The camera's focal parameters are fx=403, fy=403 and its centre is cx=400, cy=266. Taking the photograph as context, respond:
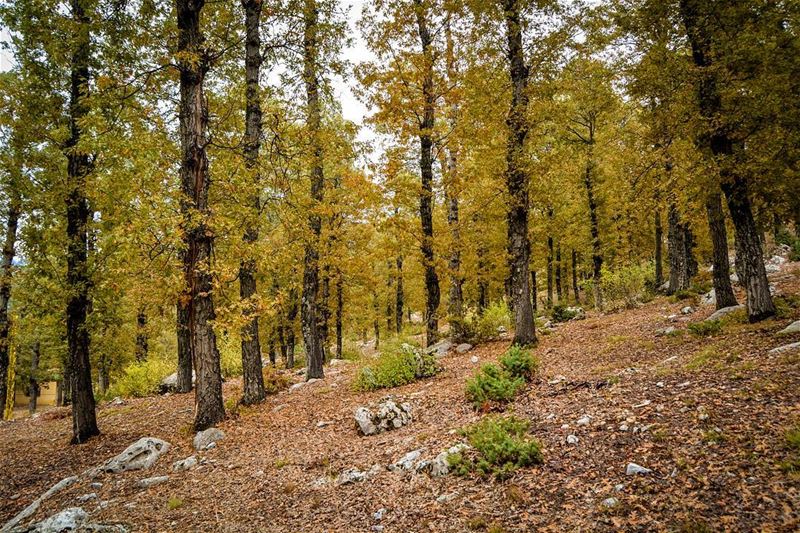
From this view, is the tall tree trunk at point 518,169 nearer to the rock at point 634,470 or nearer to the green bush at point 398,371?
the green bush at point 398,371

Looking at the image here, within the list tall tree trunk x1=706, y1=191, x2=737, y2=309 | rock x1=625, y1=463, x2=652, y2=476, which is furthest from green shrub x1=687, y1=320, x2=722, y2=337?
rock x1=625, y1=463, x2=652, y2=476

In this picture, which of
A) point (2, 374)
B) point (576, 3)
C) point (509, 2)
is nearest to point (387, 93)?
point (509, 2)

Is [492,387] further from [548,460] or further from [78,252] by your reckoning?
[78,252]

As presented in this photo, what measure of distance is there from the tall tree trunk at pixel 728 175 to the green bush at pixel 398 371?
7.39 meters

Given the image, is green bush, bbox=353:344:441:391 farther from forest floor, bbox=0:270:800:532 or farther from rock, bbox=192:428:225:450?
rock, bbox=192:428:225:450

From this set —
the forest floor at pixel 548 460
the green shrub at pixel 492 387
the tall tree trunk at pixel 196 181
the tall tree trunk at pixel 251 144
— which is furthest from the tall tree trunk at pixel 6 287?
the green shrub at pixel 492 387

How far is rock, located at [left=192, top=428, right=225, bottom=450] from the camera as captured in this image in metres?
8.29

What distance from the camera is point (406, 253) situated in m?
14.0

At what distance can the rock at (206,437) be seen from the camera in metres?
8.29

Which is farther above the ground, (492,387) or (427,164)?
(427,164)

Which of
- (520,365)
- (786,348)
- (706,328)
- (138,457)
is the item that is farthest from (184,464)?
(706,328)

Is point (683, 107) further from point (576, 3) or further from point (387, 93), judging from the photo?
point (387, 93)

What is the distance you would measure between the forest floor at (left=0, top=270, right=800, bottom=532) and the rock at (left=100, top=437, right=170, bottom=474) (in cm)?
24

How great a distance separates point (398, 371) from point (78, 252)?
27.7 feet
